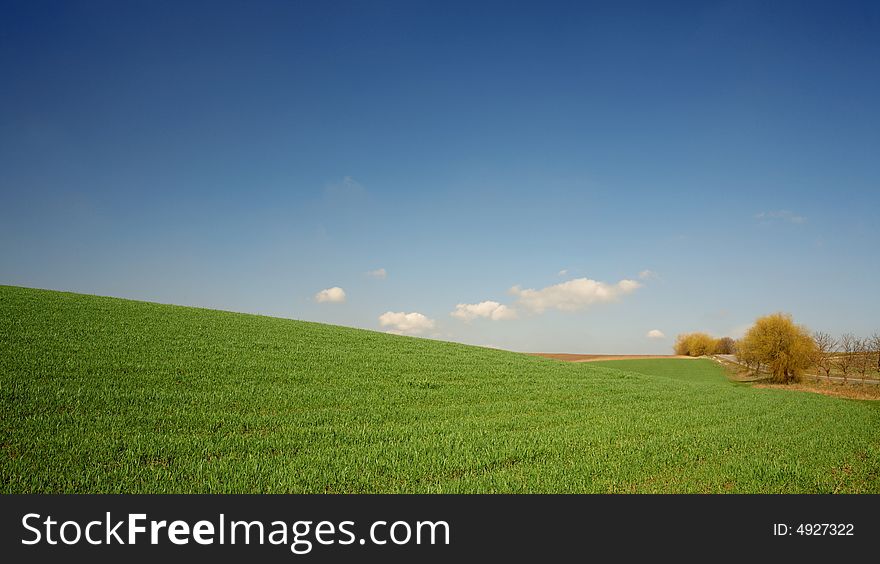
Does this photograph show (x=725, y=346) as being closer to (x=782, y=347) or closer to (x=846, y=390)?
(x=782, y=347)

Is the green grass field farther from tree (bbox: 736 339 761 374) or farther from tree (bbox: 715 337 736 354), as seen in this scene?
tree (bbox: 715 337 736 354)

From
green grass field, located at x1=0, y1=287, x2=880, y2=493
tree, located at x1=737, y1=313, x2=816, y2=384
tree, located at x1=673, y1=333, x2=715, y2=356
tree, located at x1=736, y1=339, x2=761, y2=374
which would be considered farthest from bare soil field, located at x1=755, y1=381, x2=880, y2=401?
tree, located at x1=673, y1=333, x2=715, y2=356

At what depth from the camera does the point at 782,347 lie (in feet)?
179

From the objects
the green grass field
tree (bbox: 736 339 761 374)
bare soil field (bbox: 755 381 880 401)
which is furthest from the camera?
tree (bbox: 736 339 761 374)

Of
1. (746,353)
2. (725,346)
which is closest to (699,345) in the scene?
(725,346)

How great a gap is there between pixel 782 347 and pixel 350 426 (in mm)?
61945

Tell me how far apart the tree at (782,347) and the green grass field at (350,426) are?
120 ft

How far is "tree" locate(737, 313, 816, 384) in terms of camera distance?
5338cm

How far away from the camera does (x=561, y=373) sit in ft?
90.8

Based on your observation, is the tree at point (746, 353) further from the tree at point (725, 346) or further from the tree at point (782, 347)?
the tree at point (725, 346)

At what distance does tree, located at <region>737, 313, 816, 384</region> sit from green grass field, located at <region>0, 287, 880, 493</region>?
36.7 metres
